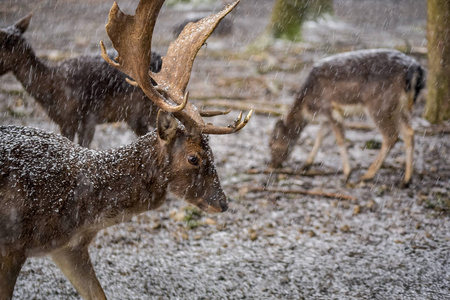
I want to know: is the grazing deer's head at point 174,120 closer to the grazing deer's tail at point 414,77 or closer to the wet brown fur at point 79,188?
the wet brown fur at point 79,188

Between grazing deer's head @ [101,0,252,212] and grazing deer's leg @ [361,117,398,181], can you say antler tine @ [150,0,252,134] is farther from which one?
grazing deer's leg @ [361,117,398,181]

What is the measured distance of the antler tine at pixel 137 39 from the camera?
2.89m

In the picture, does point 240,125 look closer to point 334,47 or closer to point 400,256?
→ point 400,256

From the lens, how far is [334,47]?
11.3 m

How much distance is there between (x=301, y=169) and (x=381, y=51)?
1.74 m

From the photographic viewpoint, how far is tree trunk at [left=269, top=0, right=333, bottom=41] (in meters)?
11.2

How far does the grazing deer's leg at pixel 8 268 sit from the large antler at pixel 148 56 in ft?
3.87

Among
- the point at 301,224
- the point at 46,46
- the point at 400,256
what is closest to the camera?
the point at 400,256

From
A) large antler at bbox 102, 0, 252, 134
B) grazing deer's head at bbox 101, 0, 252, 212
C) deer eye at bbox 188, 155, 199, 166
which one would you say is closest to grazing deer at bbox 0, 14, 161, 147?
large antler at bbox 102, 0, 252, 134

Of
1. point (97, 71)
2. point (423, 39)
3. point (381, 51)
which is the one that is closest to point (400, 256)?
point (381, 51)

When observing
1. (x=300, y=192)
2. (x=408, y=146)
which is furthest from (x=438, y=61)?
(x=300, y=192)

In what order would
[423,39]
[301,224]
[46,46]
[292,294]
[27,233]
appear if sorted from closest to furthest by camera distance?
[27,233] < [292,294] < [301,224] < [46,46] < [423,39]

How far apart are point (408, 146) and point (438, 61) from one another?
198cm

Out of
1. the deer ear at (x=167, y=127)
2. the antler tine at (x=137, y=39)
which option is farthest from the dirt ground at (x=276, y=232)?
the antler tine at (x=137, y=39)
